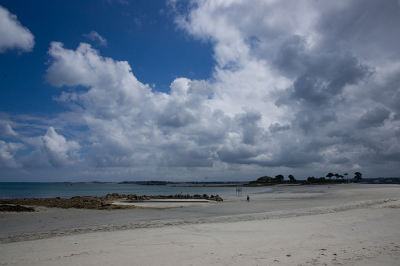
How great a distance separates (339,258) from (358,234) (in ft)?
15.1

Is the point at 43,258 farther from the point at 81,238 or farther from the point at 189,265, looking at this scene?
the point at 189,265

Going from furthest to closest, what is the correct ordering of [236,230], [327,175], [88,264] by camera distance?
[327,175] → [236,230] → [88,264]

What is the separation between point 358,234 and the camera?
11.2 m

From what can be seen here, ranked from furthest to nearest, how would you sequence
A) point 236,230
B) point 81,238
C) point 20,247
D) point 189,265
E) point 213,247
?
1. point 236,230
2. point 81,238
3. point 20,247
4. point 213,247
5. point 189,265

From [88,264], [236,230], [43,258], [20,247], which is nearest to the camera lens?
[88,264]

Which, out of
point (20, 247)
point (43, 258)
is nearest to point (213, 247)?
point (43, 258)

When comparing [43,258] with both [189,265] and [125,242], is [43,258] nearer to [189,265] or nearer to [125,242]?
[125,242]

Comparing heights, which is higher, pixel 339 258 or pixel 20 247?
pixel 339 258

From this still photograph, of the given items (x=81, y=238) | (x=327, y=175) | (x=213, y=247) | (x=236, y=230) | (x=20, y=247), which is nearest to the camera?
(x=213, y=247)

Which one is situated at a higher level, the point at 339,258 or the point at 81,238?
the point at 339,258

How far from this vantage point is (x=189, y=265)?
7.46 m

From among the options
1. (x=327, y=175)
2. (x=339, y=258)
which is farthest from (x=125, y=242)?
(x=327, y=175)

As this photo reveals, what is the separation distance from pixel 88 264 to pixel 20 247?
18.0 ft

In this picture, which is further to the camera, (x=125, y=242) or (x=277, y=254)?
(x=125, y=242)
